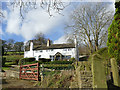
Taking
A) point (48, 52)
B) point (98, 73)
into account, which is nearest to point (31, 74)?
point (98, 73)

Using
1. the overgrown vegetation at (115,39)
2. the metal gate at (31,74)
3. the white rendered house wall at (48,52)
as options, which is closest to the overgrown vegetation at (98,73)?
the overgrown vegetation at (115,39)

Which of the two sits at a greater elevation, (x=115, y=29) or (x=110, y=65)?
(x=115, y=29)

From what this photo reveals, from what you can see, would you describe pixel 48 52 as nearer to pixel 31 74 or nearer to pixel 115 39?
pixel 31 74

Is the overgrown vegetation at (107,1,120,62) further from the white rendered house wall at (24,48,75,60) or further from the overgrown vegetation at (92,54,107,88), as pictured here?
the white rendered house wall at (24,48,75,60)

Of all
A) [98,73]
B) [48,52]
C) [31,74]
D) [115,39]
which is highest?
[115,39]

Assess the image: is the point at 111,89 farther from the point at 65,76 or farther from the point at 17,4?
the point at 17,4

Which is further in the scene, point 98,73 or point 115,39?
point 115,39

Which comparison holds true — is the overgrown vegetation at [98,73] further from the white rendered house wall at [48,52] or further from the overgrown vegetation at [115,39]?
the white rendered house wall at [48,52]

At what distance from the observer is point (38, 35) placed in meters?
46.6

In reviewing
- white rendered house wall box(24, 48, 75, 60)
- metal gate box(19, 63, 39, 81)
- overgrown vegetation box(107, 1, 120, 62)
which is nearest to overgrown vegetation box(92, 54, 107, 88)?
overgrown vegetation box(107, 1, 120, 62)

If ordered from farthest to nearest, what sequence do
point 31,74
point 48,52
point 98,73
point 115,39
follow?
point 48,52 < point 31,74 < point 115,39 < point 98,73

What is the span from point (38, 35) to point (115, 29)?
42.5m

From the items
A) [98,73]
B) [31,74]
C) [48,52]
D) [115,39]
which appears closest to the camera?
[98,73]

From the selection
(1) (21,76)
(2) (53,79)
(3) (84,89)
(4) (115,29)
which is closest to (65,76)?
(2) (53,79)
